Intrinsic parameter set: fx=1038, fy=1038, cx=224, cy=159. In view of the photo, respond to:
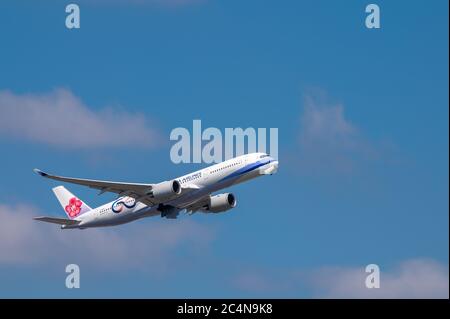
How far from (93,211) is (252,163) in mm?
19736

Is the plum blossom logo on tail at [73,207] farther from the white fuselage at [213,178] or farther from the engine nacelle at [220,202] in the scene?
the engine nacelle at [220,202]

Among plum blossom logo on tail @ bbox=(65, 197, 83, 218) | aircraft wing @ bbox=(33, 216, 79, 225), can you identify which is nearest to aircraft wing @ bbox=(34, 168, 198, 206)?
aircraft wing @ bbox=(33, 216, 79, 225)

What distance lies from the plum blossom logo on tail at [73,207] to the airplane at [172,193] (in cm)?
376

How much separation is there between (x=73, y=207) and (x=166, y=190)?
18.8 meters

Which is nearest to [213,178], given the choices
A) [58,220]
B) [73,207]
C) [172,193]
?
[172,193]

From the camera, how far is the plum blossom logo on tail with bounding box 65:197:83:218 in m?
113

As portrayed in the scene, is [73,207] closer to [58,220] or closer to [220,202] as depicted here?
[58,220]

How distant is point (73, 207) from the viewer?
11431 centimetres

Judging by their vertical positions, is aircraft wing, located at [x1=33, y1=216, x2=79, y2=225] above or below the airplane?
below

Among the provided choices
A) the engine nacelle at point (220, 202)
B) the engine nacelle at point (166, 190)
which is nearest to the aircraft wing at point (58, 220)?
the engine nacelle at point (166, 190)

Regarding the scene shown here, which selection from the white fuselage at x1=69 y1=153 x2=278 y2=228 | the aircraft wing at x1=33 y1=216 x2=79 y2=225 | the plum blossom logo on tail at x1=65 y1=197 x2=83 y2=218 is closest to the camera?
the white fuselage at x1=69 y1=153 x2=278 y2=228

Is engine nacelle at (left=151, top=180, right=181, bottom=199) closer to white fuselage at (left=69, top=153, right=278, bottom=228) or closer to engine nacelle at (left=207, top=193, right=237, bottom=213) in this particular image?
white fuselage at (left=69, top=153, right=278, bottom=228)
